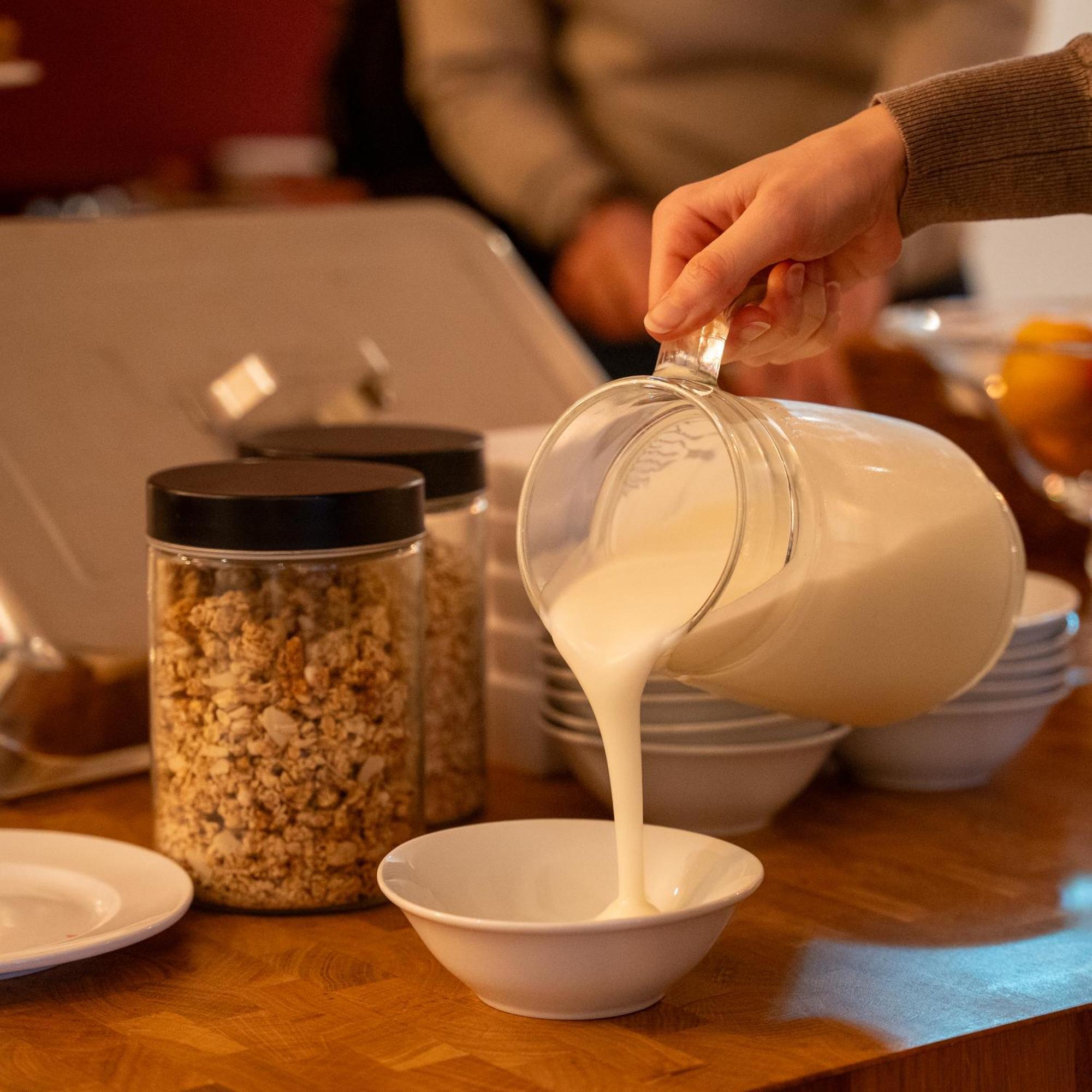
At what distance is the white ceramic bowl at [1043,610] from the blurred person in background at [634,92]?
75 cm

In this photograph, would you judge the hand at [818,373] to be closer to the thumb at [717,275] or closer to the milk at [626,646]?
the thumb at [717,275]

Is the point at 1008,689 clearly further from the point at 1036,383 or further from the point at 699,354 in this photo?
the point at 1036,383

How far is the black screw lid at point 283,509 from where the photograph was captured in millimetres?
789

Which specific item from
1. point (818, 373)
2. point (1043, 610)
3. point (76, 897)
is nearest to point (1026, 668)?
point (1043, 610)

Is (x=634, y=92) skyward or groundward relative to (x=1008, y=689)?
skyward

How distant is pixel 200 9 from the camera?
5648 mm

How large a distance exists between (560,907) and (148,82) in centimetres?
533

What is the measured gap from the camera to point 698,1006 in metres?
0.72

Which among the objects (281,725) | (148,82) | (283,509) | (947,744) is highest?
(148,82)

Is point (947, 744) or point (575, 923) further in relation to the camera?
point (947, 744)

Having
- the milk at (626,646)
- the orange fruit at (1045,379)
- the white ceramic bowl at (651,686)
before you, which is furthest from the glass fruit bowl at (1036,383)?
the milk at (626,646)

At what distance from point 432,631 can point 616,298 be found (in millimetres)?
1121

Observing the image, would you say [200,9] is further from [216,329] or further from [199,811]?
[199,811]

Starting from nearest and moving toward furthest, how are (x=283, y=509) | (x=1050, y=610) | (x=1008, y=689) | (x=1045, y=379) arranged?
(x=283, y=509)
(x=1008, y=689)
(x=1050, y=610)
(x=1045, y=379)
